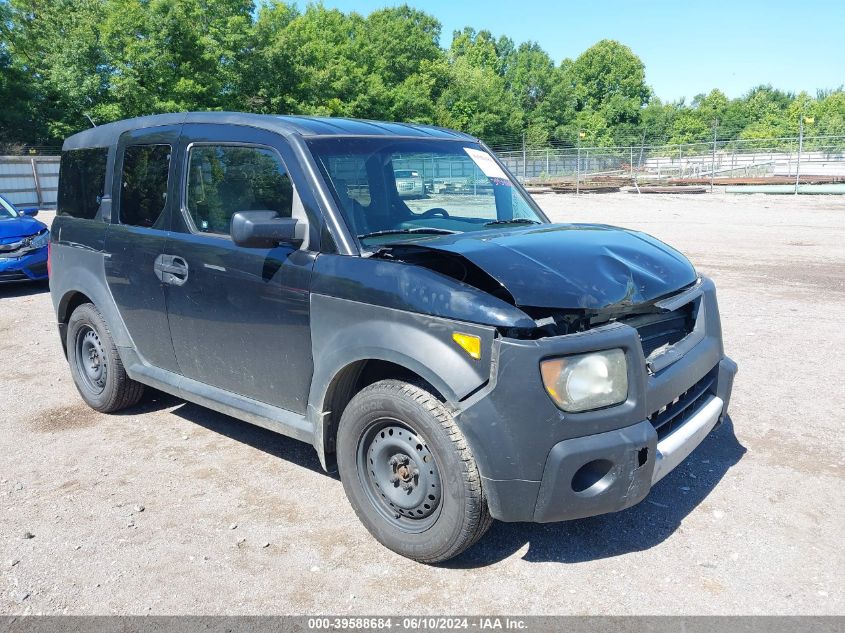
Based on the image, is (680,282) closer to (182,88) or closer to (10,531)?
(10,531)

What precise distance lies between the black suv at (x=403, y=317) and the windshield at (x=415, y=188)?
1cm

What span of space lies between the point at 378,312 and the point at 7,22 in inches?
2028

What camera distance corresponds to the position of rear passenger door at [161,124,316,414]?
3.60m

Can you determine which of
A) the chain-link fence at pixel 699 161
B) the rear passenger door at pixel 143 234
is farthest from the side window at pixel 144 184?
the chain-link fence at pixel 699 161

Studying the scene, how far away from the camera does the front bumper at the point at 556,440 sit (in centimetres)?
277

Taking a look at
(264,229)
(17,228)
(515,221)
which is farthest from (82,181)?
(17,228)

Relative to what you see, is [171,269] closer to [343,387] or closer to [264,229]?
[264,229]

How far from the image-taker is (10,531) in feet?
11.9

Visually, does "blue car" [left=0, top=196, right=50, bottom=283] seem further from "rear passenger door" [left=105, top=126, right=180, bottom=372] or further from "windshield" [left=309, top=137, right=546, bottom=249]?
"windshield" [left=309, top=137, right=546, bottom=249]

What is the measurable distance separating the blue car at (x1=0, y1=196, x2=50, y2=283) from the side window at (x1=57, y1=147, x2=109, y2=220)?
18.0 feet

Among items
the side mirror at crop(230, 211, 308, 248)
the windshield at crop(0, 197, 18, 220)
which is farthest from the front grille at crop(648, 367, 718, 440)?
the windshield at crop(0, 197, 18, 220)

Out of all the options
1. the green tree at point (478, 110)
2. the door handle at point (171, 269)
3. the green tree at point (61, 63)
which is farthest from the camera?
the green tree at point (478, 110)

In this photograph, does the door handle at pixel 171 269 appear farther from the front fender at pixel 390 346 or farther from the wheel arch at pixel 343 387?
the wheel arch at pixel 343 387

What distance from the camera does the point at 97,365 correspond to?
5.25 m
